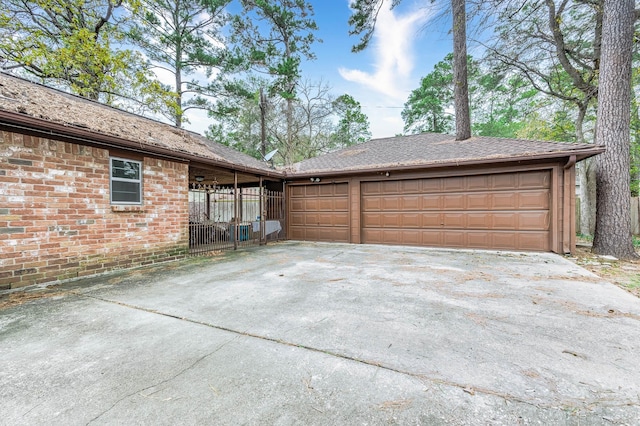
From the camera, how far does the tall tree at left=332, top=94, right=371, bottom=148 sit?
20109mm

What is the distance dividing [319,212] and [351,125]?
14360 mm

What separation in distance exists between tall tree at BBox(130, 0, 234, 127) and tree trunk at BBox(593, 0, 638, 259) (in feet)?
46.6

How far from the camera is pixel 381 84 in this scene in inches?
629

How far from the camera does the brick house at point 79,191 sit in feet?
12.4

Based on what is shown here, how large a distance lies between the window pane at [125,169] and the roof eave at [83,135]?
28 cm

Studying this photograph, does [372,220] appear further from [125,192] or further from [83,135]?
[83,135]

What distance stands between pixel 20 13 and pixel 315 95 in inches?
537

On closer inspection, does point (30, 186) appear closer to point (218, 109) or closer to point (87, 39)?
point (87, 39)

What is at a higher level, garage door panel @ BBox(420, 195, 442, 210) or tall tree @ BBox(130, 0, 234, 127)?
tall tree @ BBox(130, 0, 234, 127)

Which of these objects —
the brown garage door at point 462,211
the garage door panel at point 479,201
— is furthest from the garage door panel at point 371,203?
the garage door panel at point 479,201

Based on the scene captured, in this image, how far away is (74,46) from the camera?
34.2 feet

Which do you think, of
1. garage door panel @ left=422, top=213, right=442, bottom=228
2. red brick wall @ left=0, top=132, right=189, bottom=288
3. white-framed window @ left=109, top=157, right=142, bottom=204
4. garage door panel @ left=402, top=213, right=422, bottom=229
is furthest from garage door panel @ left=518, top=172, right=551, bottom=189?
white-framed window @ left=109, top=157, right=142, bottom=204

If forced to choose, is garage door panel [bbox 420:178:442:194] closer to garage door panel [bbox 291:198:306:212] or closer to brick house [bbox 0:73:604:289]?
brick house [bbox 0:73:604:289]

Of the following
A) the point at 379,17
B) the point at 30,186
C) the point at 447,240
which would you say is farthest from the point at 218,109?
the point at 447,240
